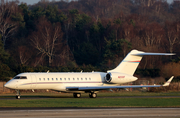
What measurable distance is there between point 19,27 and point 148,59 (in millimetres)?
34311

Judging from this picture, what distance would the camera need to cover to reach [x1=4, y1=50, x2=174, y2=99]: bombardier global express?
30.8 metres

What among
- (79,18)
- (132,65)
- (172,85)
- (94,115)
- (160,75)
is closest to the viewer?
(94,115)

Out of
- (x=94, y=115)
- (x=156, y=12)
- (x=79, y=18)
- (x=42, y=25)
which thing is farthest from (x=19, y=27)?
(x=156, y=12)

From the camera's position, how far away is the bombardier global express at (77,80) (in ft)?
101

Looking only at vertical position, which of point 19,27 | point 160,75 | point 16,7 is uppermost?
point 16,7

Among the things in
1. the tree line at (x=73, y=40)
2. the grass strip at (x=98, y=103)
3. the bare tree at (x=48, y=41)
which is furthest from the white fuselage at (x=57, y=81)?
the bare tree at (x=48, y=41)

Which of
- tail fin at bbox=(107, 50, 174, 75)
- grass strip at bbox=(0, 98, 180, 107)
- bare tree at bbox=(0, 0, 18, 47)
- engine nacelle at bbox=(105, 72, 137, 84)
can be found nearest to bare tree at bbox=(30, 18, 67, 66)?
bare tree at bbox=(0, 0, 18, 47)

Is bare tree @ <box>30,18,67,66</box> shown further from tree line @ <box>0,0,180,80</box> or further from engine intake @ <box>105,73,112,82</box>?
engine intake @ <box>105,73,112,82</box>

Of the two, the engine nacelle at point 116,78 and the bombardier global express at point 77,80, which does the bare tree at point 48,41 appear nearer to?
the bombardier global express at point 77,80

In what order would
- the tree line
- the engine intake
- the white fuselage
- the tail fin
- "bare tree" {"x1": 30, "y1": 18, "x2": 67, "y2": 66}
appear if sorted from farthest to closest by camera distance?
"bare tree" {"x1": 30, "y1": 18, "x2": 67, "y2": 66}, the tree line, the tail fin, the engine intake, the white fuselage

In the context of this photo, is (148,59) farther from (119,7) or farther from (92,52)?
(119,7)

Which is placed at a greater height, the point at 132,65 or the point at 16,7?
the point at 16,7

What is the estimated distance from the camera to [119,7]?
171 m

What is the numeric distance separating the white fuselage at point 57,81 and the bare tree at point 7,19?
49.3 metres
